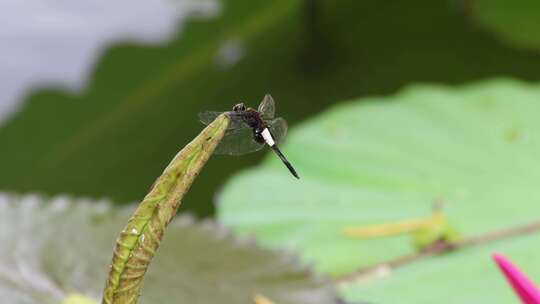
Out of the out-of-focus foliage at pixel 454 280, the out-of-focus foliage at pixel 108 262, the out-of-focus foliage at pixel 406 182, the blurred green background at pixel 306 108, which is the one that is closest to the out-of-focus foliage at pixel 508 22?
the blurred green background at pixel 306 108

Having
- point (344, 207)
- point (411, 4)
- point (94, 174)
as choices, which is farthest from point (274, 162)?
point (411, 4)

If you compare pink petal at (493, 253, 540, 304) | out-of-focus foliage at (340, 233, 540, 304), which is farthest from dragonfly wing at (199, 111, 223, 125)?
out-of-focus foliage at (340, 233, 540, 304)

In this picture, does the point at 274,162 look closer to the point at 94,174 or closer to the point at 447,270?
the point at 447,270

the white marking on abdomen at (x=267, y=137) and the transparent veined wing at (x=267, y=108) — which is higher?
the transparent veined wing at (x=267, y=108)

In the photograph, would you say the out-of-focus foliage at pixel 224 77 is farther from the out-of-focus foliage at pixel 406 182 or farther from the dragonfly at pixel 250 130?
the dragonfly at pixel 250 130

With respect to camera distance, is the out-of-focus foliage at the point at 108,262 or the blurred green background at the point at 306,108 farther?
the blurred green background at the point at 306,108

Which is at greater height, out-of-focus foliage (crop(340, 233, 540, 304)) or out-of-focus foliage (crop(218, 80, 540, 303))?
out-of-focus foliage (crop(218, 80, 540, 303))

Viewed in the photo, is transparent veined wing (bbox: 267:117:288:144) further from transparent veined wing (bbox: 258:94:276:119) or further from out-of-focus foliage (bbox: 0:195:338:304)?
out-of-focus foliage (bbox: 0:195:338:304)
